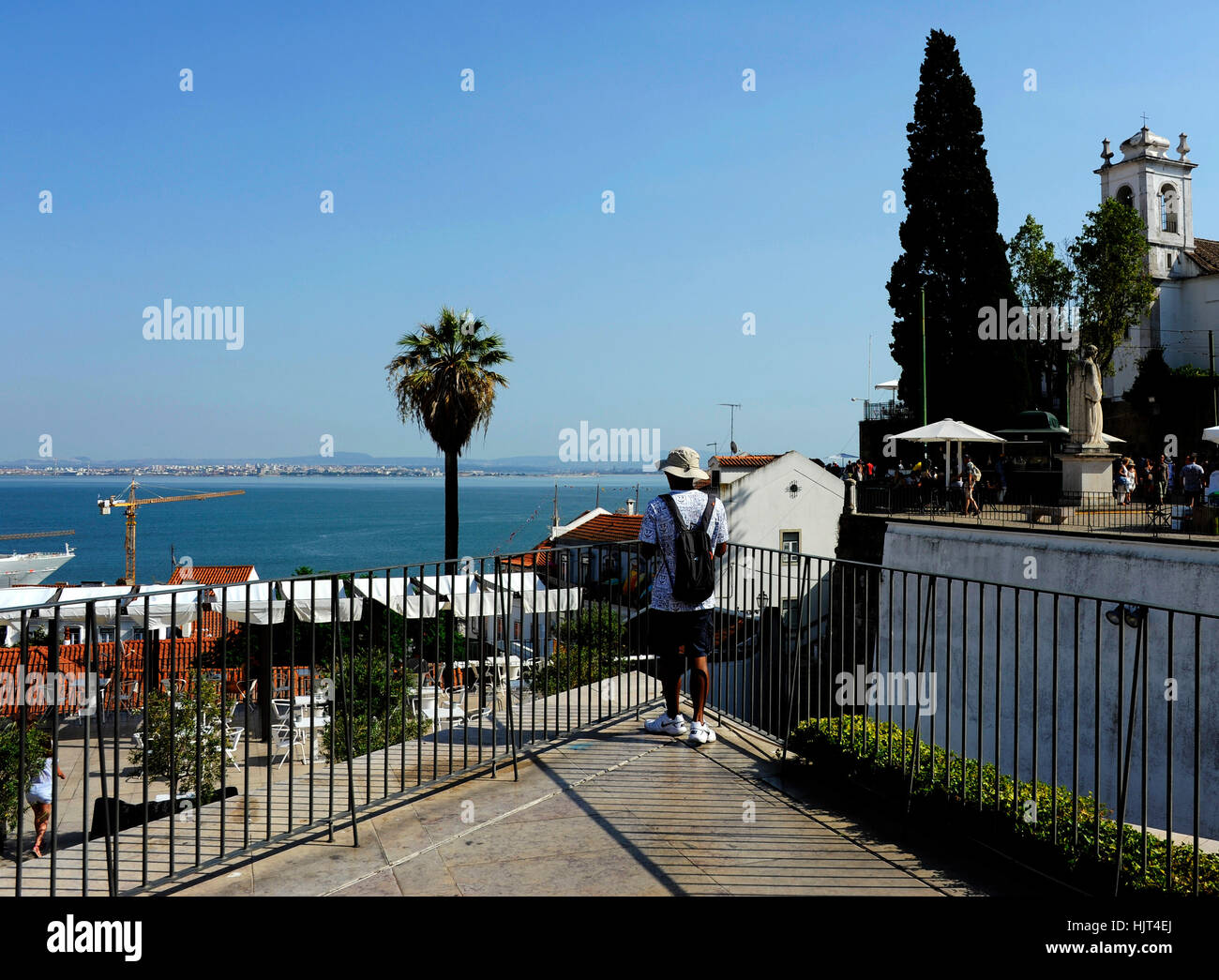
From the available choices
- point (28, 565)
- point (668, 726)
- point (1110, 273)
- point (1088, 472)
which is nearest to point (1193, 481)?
point (1088, 472)

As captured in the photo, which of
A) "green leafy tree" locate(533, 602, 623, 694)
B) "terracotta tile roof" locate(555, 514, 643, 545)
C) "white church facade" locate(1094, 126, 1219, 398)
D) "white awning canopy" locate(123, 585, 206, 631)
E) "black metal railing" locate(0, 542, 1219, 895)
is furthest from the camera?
"white church facade" locate(1094, 126, 1219, 398)

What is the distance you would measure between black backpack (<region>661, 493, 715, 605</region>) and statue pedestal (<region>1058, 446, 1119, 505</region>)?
2188 centimetres

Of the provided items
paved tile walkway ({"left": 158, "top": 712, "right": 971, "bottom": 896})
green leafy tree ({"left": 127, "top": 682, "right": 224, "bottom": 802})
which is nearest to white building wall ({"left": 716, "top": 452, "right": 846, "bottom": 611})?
green leafy tree ({"left": 127, "top": 682, "right": 224, "bottom": 802})

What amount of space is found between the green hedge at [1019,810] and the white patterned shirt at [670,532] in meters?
1.16

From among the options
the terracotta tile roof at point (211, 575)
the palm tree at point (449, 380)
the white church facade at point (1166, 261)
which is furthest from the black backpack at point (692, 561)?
the white church facade at point (1166, 261)

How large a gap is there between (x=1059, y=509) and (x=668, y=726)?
715 inches

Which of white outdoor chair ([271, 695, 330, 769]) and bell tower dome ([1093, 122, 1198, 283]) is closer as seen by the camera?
white outdoor chair ([271, 695, 330, 769])

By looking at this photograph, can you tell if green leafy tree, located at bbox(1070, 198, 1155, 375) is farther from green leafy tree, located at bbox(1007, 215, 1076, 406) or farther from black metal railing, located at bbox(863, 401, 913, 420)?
black metal railing, located at bbox(863, 401, 913, 420)

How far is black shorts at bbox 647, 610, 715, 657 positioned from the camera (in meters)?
5.73

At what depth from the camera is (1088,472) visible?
24.4 m

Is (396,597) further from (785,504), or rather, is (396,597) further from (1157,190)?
(1157,190)

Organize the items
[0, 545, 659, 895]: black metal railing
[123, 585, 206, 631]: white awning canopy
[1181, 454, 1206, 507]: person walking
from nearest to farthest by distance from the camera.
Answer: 1. [123, 585, 206, 631]: white awning canopy
2. [0, 545, 659, 895]: black metal railing
3. [1181, 454, 1206, 507]: person walking

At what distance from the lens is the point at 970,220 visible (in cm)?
3841
